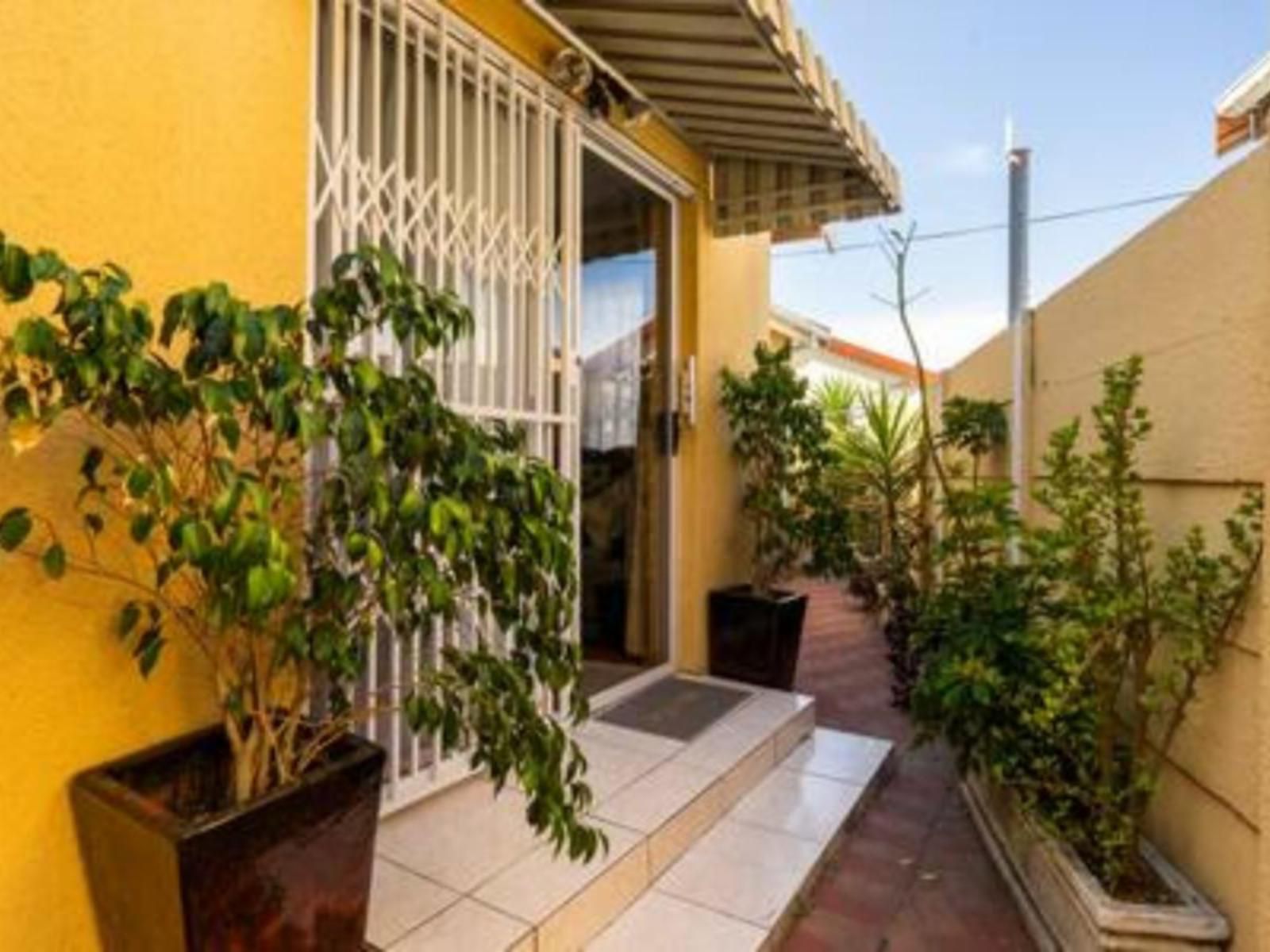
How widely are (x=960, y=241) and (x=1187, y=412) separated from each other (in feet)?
26.5

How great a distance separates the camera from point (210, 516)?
1023mm

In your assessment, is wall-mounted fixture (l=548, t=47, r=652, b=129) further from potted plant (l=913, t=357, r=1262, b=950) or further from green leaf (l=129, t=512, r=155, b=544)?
green leaf (l=129, t=512, r=155, b=544)

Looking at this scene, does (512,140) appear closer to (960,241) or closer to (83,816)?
(83,816)

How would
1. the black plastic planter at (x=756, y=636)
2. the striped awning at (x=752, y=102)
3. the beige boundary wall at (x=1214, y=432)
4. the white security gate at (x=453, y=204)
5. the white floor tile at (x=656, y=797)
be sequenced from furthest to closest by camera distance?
the black plastic planter at (x=756, y=636), the striped awning at (x=752, y=102), the white floor tile at (x=656, y=797), the white security gate at (x=453, y=204), the beige boundary wall at (x=1214, y=432)

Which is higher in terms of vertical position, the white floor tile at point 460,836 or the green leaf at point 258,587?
Answer: the green leaf at point 258,587

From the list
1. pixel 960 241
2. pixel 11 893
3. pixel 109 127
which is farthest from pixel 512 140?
pixel 960 241

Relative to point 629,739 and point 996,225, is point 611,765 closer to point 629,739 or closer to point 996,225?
point 629,739

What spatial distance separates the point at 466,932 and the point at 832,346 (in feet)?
35.9

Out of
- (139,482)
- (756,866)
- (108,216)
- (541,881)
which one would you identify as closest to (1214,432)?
(756,866)

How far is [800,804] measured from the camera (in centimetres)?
242

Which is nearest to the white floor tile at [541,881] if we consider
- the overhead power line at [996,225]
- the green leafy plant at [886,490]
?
the green leafy plant at [886,490]

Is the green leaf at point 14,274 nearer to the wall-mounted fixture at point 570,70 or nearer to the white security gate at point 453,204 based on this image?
the white security gate at point 453,204

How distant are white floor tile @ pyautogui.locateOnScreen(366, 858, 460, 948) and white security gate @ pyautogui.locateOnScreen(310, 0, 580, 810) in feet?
0.82

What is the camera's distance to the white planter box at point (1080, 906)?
156 centimetres
